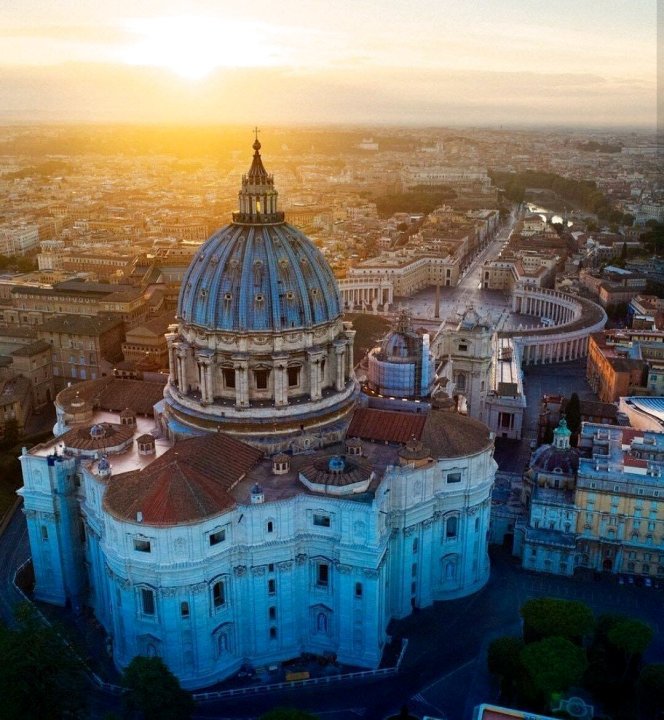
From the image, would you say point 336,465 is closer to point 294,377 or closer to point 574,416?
point 294,377

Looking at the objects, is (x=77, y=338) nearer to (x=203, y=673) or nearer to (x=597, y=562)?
(x=203, y=673)

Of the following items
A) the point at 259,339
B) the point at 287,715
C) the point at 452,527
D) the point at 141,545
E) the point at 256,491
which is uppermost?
the point at 259,339

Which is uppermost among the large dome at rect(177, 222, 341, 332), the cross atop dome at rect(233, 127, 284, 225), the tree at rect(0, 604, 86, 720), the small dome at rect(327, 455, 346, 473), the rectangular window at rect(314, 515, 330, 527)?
the cross atop dome at rect(233, 127, 284, 225)

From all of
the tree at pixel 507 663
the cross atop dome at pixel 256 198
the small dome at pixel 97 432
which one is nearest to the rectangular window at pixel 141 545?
the small dome at pixel 97 432

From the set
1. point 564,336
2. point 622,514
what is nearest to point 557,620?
point 622,514

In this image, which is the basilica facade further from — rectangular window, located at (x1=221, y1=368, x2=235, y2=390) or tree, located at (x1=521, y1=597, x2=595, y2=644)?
tree, located at (x1=521, y1=597, x2=595, y2=644)

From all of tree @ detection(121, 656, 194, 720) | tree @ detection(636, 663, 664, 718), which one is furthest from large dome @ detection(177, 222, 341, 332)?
tree @ detection(636, 663, 664, 718)
